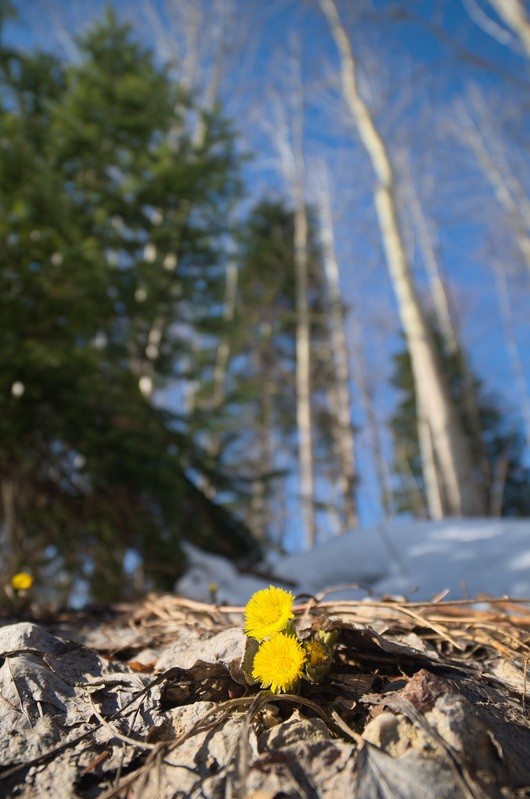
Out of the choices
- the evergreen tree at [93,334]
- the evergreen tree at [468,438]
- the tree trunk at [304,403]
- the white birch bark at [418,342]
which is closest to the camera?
the evergreen tree at [93,334]

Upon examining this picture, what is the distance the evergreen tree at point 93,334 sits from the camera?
314 centimetres

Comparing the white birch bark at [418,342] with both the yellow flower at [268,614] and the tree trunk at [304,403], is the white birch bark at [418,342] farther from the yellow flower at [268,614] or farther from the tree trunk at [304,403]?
the yellow flower at [268,614]

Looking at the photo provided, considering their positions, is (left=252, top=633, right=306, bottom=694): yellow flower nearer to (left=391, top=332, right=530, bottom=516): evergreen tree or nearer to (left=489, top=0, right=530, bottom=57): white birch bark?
(left=489, top=0, right=530, bottom=57): white birch bark

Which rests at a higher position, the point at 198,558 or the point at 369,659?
the point at 369,659

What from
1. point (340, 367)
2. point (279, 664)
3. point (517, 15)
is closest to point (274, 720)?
point (279, 664)

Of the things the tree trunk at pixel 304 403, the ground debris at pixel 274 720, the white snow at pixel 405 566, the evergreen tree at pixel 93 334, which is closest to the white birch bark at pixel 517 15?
the evergreen tree at pixel 93 334

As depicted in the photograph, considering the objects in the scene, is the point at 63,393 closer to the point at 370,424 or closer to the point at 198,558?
the point at 198,558

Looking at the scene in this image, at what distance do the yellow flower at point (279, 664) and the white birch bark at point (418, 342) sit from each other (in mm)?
3895

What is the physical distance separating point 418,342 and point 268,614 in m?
4.74

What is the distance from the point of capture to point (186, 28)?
11070 millimetres

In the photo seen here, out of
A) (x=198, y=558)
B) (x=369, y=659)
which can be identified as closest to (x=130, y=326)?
(x=198, y=558)

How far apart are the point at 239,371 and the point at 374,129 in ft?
25.7

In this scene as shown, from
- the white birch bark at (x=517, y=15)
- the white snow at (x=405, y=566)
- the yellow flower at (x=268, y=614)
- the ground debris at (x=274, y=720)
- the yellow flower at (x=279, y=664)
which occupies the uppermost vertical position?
the white birch bark at (x=517, y=15)

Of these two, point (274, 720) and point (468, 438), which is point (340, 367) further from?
point (274, 720)
